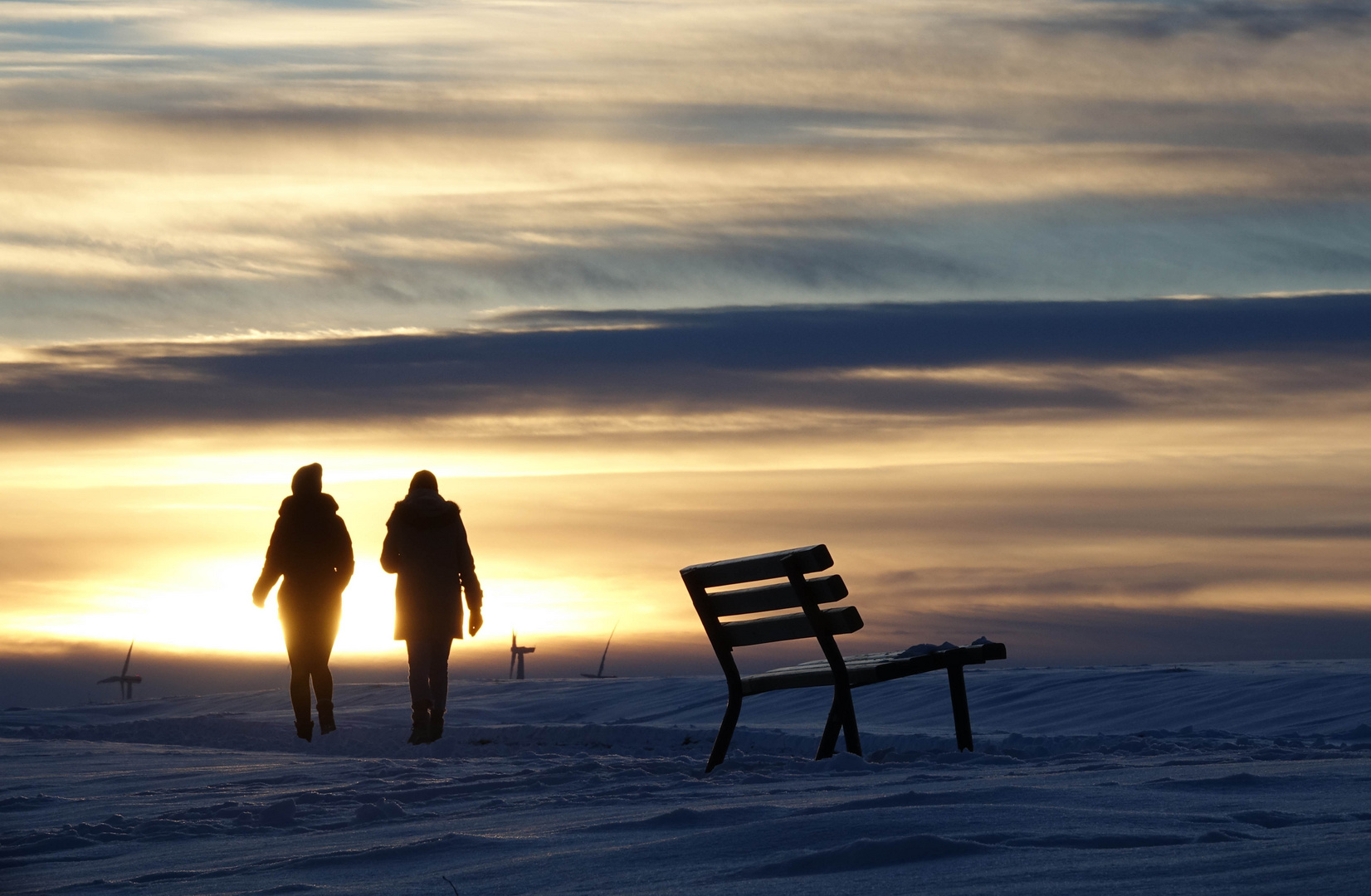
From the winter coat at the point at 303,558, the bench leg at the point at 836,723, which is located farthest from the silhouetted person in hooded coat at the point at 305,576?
the bench leg at the point at 836,723

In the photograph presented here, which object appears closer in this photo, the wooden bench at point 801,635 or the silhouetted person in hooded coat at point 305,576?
the wooden bench at point 801,635

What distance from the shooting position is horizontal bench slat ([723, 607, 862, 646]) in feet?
22.7

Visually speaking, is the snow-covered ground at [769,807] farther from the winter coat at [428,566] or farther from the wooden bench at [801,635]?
the winter coat at [428,566]

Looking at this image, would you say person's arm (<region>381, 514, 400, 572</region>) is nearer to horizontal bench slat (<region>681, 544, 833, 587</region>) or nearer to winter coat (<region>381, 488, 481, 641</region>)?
winter coat (<region>381, 488, 481, 641</region>)

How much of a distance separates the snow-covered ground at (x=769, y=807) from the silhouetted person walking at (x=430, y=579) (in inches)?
27.0

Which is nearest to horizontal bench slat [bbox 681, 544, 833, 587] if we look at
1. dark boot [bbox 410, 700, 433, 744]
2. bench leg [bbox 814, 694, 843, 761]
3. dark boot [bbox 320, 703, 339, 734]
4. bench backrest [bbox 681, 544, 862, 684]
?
bench backrest [bbox 681, 544, 862, 684]

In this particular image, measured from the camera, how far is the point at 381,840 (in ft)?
15.2

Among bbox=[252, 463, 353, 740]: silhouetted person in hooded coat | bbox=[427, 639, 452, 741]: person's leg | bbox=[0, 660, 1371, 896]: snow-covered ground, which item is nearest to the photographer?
bbox=[0, 660, 1371, 896]: snow-covered ground

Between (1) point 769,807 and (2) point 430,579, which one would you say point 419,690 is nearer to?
(2) point 430,579

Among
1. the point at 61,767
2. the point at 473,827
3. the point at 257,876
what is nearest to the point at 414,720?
the point at 61,767

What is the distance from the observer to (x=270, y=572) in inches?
461

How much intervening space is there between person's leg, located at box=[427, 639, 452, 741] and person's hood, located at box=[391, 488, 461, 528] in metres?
0.89

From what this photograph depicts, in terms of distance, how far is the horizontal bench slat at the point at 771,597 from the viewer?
22.5 feet

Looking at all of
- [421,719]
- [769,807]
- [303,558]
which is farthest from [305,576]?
[769,807]
